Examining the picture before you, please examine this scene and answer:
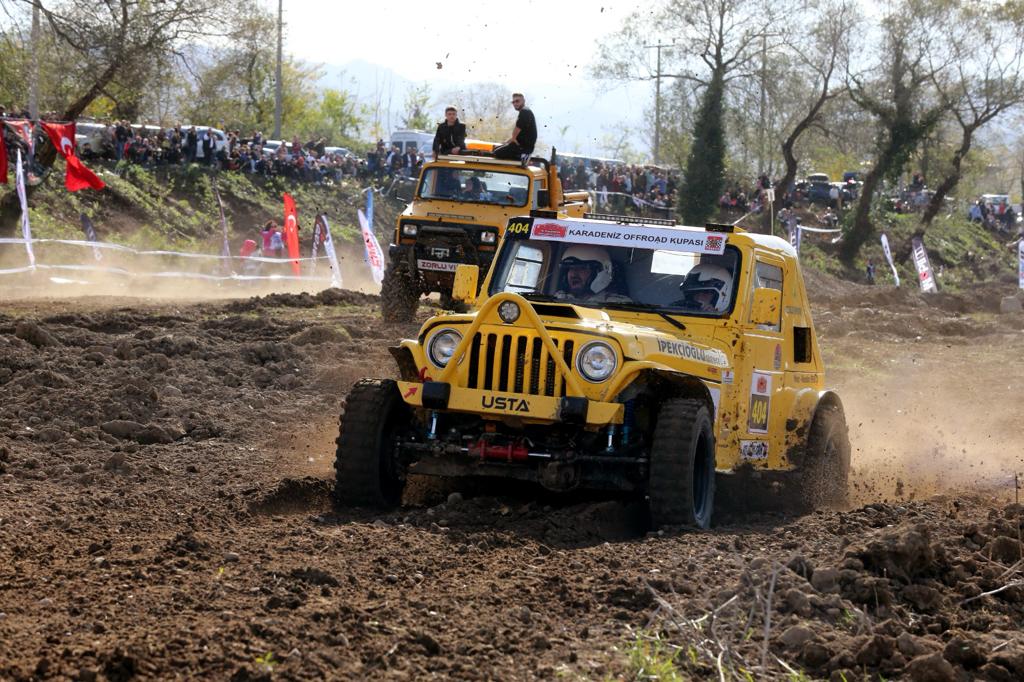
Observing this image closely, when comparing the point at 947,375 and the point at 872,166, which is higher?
the point at 872,166

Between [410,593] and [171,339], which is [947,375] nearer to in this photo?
[171,339]

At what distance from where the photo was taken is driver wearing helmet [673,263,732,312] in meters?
8.62

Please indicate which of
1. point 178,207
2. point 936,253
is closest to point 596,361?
point 178,207

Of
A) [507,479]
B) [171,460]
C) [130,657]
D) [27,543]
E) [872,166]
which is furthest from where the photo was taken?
[872,166]

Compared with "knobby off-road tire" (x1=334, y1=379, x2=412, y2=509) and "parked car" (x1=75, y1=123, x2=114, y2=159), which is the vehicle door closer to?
"knobby off-road tire" (x1=334, y1=379, x2=412, y2=509)

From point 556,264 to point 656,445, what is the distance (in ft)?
6.53

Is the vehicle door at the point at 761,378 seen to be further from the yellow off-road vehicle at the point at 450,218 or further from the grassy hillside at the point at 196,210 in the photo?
the grassy hillside at the point at 196,210

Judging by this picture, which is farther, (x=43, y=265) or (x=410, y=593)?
(x=43, y=265)

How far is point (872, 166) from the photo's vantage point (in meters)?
47.4

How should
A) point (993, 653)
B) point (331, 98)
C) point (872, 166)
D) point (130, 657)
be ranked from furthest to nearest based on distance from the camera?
point (331, 98) → point (872, 166) → point (993, 653) → point (130, 657)

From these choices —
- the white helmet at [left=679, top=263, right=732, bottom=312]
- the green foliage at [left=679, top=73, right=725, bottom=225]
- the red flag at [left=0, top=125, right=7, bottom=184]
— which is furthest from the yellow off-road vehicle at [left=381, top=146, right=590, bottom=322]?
the green foliage at [left=679, top=73, right=725, bottom=225]

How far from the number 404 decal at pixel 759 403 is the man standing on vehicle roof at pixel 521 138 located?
9.53 metres

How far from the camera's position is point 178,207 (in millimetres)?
33406

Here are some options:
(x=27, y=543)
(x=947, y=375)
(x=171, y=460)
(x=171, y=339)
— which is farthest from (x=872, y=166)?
(x=27, y=543)
